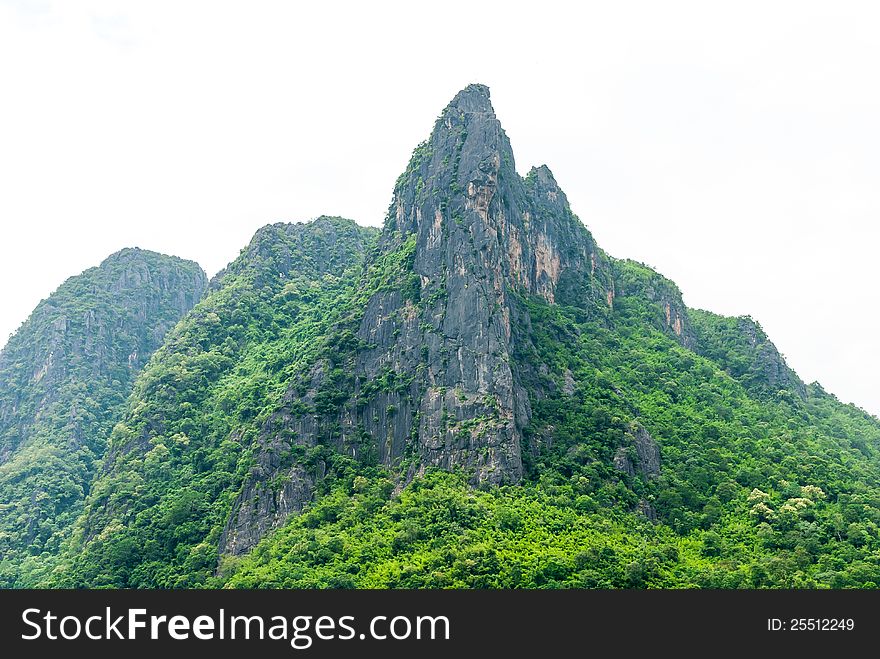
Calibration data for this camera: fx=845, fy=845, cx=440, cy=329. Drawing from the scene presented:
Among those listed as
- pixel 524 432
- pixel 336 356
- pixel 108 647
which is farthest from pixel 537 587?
pixel 336 356

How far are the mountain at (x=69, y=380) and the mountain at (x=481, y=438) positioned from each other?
50.5 ft

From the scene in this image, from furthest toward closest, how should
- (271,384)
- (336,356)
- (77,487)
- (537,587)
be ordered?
(77,487)
(271,384)
(336,356)
(537,587)

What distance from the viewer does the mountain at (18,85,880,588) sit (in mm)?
66562

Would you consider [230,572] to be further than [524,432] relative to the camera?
No

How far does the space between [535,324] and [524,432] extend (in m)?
19.5

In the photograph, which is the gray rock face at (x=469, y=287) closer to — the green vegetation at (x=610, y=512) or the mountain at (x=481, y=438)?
the mountain at (x=481, y=438)

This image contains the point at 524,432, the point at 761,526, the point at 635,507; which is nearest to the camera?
the point at 761,526

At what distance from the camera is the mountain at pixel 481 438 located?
66.6 meters

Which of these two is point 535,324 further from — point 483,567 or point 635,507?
point 483,567

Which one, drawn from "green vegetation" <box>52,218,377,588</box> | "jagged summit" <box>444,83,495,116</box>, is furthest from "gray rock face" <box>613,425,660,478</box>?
"jagged summit" <box>444,83,495,116</box>

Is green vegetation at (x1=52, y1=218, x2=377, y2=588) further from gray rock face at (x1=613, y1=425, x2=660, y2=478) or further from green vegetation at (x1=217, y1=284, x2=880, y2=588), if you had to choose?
gray rock face at (x1=613, y1=425, x2=660, y2=478)

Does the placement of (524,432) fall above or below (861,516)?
above

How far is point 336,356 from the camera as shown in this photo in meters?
92.5

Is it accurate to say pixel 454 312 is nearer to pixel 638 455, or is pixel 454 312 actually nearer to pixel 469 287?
pixel 469 287
